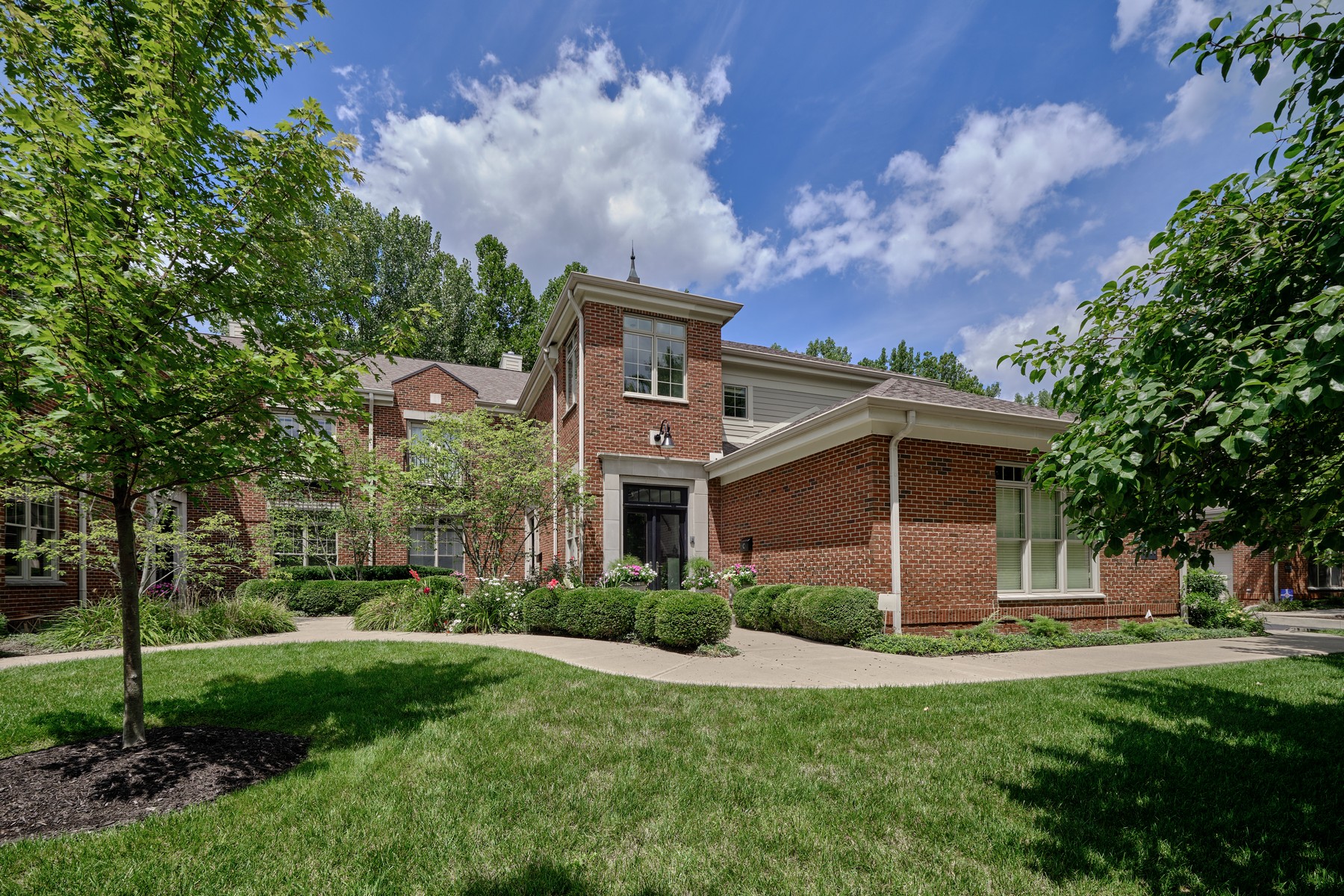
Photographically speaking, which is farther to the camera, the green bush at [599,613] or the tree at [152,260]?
the green bush at [599,613]

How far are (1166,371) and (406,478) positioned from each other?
38.3ft

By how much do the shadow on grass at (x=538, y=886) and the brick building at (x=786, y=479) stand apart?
148 inches

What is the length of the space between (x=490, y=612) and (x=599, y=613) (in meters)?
2.39

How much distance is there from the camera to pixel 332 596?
16.1 metres

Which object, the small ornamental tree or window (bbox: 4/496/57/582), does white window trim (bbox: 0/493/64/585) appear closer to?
window (bbox: 4/496/57/582)

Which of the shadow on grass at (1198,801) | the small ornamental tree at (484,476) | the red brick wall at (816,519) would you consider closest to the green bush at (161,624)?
the small ornamental tree at (484,476)

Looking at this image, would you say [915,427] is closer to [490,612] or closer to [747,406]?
[747,406]

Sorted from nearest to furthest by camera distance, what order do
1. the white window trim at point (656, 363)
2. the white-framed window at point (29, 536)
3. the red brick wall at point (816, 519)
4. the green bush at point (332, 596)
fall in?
the red brick wall at point (816, 519)
the white-framed window at point (29, 536)
the white window trim at point (656, 363)
the green bush at point (332, 596)

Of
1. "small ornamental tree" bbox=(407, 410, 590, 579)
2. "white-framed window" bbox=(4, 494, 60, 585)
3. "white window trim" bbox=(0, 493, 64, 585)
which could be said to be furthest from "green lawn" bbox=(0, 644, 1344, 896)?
"white window trim" bbox=(0, 493, 64, 585)

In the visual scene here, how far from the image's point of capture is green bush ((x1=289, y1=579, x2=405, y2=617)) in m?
15.9

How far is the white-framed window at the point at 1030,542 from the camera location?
10.3m

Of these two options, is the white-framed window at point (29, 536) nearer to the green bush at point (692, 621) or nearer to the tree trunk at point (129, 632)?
the tree trunk at point (129, 632)

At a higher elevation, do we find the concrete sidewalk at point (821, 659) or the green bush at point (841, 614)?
the green bush at point (841, 614)

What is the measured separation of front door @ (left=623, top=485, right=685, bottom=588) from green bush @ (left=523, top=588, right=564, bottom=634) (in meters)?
2.78
